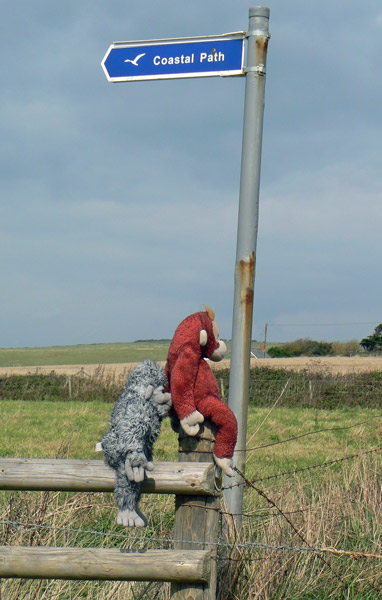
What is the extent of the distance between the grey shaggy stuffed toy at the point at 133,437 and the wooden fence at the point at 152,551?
0.31 ft

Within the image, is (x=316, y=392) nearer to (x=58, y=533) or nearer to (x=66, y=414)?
(x=66, y=414)

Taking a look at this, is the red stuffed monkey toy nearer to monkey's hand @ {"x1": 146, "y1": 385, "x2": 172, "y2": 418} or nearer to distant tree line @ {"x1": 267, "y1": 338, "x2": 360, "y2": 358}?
monkey's hand @ {"x1": 146, "y1": 385, "x2": 172, "y2": 418}

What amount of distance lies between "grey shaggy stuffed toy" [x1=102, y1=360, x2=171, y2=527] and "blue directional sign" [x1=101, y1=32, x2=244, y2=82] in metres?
2.18

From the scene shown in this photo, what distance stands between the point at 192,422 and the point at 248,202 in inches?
70.3

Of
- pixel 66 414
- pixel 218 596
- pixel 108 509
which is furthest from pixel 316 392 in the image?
pixel 218 596

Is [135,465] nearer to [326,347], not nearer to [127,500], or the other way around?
[127,500]

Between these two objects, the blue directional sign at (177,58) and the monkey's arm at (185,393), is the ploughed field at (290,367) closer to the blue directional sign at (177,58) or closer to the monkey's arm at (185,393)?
the blue directional sign at (177,58)

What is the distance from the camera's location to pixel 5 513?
14.7 feet

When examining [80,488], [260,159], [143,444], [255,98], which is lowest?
[80,488]

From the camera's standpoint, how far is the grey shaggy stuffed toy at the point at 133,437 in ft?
9.38

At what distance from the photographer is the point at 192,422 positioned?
9.54 feet

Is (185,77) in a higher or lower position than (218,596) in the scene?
higher

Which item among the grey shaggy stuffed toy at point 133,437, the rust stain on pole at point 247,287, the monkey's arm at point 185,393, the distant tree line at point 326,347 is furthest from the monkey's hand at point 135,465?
the distant tree line at point 326,347

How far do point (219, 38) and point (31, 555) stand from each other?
321 centimetres
